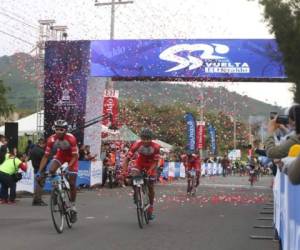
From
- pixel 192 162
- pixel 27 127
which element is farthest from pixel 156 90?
pixel 27 127

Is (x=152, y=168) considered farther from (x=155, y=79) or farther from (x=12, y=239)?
(x=155, y=79)

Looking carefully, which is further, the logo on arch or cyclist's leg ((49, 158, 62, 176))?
the logo on arch

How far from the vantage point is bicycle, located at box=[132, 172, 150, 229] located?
11.2 meters

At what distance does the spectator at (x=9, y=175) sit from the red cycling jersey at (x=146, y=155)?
18.7 ft

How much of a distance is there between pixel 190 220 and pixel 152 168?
1791mm

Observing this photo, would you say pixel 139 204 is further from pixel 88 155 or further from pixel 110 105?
pixel 110 105

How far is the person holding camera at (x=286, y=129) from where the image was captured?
5.99 m

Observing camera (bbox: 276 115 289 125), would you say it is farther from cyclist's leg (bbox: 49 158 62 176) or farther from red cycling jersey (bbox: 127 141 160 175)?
cyclist's leg (bbox: 49 158 62 176)

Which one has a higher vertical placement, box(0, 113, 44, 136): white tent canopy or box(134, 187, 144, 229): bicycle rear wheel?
box(0, 113, 44, 136): white tent canopy

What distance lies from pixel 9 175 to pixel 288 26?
8533mm

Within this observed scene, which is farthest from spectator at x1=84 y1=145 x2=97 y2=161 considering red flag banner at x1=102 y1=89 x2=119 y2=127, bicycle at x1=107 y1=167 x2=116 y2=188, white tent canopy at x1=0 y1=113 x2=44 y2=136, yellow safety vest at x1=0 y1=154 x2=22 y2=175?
white tent canopy at x1=0 y1=113 x2=44 y2=136

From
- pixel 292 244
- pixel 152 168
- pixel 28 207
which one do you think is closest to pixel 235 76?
pixel 28 207

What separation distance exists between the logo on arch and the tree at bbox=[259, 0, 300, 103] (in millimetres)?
7406

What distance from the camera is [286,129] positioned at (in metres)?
8.59
